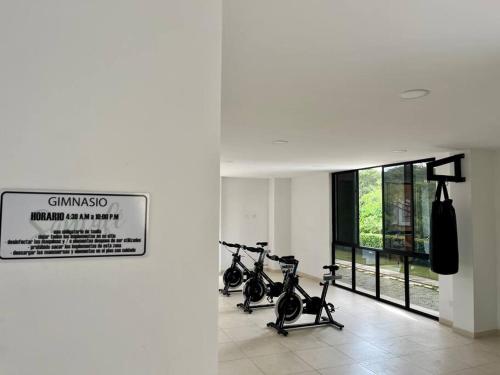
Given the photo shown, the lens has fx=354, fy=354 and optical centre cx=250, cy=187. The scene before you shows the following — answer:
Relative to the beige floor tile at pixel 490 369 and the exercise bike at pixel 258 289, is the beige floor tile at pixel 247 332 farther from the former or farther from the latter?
the beige floor tile at pixel 490 369

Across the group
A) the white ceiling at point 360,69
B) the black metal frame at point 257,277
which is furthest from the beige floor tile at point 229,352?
the white ceiling at point 360,69

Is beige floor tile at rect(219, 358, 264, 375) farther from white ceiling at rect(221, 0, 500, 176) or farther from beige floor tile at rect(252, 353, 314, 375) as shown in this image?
white ceiling at rect(221, 0, 500, 176)

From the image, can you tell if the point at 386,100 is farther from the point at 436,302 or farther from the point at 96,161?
the point at 436,302

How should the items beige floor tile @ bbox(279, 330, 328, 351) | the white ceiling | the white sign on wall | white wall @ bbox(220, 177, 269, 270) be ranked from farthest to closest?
white wall @ bbox(220, 177, 269, 270) → beige floor tile @ bbox(279, 330, 328, 351) → the white ceiling → the white sign on wall

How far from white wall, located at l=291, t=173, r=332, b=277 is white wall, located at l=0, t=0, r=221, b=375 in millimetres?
6987

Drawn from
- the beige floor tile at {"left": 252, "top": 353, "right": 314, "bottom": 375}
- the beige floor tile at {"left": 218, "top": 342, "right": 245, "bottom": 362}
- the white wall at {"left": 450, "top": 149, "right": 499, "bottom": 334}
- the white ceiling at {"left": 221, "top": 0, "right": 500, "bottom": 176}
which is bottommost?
the beige floor tile at {"left": 218, "top": 342, "right": 245, "bottom": 362}

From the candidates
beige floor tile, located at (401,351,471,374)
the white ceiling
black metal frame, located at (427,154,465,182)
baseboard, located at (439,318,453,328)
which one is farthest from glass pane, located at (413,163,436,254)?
beige floor tile, located at (401,351,471,374)

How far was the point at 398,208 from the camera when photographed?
5871mm

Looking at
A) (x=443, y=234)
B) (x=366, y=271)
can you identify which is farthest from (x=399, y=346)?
(x=366, y=271)

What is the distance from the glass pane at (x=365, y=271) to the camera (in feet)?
21.1

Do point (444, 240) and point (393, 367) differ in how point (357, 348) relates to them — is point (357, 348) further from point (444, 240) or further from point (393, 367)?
point (444, 240)

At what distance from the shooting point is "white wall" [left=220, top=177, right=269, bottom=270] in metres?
8.83

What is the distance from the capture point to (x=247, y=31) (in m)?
1.55

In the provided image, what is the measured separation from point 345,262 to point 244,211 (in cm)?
293
